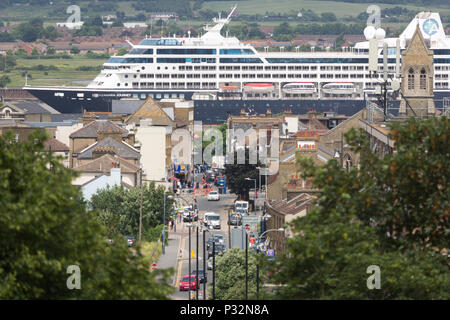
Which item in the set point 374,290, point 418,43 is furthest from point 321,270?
point 418,43

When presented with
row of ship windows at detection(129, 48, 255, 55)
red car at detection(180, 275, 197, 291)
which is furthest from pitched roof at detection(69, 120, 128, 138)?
row of ship windows at detection(129, 48, 255, 55)

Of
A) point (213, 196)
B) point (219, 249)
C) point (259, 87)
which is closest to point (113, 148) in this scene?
point (213, 196)

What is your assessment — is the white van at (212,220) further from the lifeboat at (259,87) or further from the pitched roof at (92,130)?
the lifeboat at (259,87)

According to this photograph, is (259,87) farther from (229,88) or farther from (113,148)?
(113,148)

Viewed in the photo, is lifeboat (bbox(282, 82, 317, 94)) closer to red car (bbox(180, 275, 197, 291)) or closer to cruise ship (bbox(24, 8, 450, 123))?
cruise ship (bbox(24, 8, 450, 123))

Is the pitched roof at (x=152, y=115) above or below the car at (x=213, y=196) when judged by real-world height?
above

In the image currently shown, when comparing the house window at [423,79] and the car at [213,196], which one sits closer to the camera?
the house window at [423,79]

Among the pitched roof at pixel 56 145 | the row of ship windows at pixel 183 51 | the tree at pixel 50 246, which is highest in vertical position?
the row of ship windows at pixel 183 51

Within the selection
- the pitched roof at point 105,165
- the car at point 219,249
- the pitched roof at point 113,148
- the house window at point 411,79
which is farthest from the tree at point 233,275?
the pitched roof at point 113,148
